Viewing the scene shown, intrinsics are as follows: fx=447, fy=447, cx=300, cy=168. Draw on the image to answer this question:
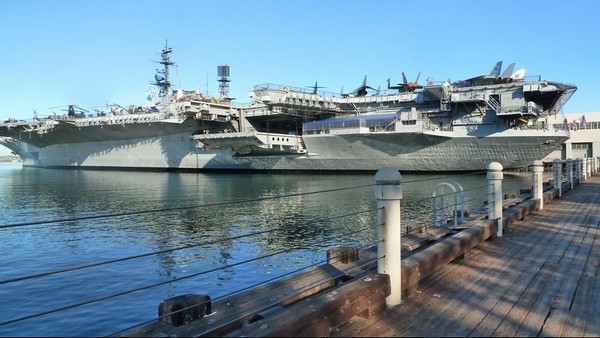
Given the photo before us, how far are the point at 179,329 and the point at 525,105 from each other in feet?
125

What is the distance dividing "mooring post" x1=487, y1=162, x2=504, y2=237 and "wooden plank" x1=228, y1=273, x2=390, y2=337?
4.16 m

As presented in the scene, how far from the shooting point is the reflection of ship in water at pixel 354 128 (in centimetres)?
3722

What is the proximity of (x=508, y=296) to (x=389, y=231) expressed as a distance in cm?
144

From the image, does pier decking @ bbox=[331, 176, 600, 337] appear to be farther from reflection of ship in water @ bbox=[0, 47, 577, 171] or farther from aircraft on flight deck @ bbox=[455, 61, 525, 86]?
aircraft on flight deck @ bbox=[455, 61, 525, 86]

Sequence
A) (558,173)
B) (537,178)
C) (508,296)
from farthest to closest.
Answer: (558,173) < (537,178) < (508,296)

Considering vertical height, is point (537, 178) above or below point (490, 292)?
above

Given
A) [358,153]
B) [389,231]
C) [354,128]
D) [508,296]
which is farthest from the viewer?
[358,153]

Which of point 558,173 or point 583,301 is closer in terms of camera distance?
point 583,301

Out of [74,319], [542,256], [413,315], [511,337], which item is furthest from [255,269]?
[511,337]

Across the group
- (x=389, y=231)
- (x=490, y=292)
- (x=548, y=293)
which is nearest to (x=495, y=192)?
(x=548, y=293)

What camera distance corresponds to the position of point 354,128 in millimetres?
39156

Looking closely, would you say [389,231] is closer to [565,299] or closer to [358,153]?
[565,299]

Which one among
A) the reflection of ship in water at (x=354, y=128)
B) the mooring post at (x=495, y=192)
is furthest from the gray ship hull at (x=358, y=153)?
the mooring post at (x=495, y=192)

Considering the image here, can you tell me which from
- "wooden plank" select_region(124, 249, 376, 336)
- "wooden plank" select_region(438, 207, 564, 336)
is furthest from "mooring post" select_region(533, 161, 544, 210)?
"wooden plank" select_region(124, 249, 376, 336)
